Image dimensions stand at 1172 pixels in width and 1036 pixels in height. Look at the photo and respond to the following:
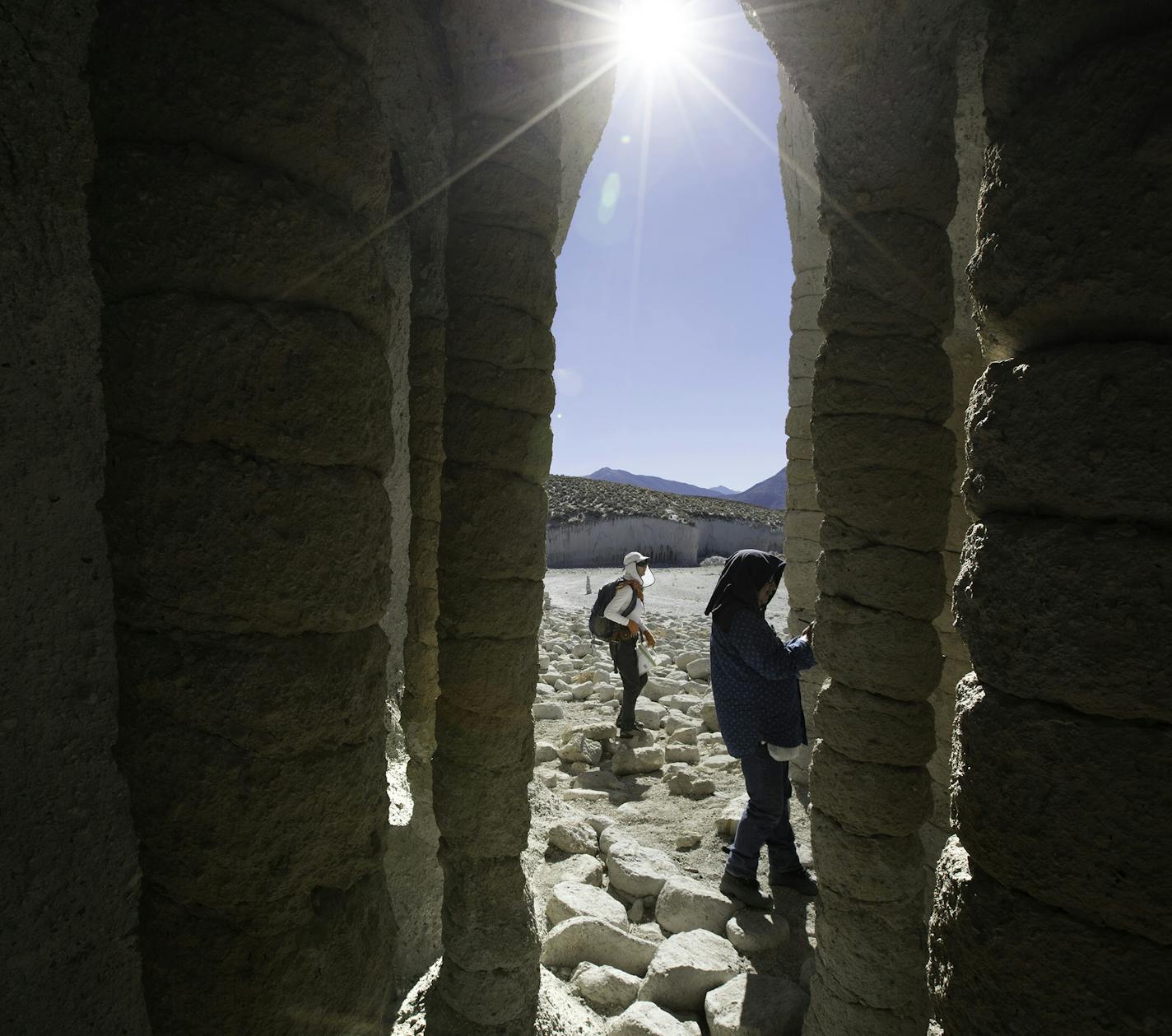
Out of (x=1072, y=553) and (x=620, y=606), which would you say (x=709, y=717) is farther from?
(x=1072, y=553)

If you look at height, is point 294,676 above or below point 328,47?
below

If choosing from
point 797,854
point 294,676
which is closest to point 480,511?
point 294,676

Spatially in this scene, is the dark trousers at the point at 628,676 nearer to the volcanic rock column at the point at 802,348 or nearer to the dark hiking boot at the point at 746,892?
the volcanic rock column at the point at 802,348

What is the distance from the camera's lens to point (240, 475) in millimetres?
1818

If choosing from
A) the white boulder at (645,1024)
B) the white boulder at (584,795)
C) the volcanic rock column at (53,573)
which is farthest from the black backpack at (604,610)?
the volcanic rock column at (53,573)

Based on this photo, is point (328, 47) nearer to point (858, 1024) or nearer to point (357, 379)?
point (357, 379)

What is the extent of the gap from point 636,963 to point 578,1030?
0.61 m

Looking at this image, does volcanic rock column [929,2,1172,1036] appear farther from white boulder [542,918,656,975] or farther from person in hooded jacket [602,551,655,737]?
person in hooded jacket [602,551,655,737]

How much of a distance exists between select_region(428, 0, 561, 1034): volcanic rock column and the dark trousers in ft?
15.0

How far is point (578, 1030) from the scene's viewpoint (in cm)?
379

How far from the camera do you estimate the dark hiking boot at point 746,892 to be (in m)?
4.85

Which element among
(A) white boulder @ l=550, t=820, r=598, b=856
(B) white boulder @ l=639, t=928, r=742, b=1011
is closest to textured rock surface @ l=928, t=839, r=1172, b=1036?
(B) white boulder @ l=639, t=928, r=742, b=1011

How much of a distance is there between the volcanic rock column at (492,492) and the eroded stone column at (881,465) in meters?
1.43

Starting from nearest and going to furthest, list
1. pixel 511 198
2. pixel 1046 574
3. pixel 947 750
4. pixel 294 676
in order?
pixel 1046 574 < pixel 294 676 < pixel 511 198 < pixel 947 750
